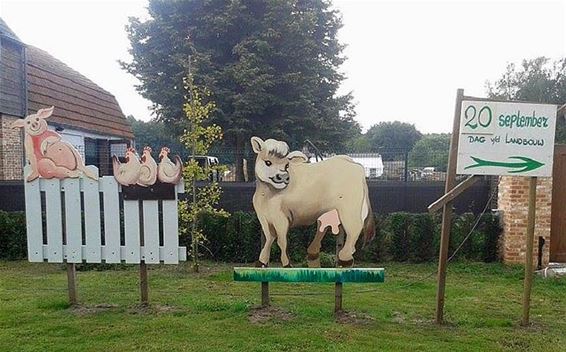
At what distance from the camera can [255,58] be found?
14430mm

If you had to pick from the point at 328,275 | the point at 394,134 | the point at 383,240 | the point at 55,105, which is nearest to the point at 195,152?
the point at 328,275

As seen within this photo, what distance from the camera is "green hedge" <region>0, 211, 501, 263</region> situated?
7.81 metres

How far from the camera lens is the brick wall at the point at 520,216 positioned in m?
7.21

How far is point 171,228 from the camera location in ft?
15.6

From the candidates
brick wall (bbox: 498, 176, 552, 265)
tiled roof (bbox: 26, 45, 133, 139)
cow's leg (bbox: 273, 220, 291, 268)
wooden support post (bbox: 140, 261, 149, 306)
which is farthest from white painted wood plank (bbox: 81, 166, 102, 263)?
tiled roof (bbox: 26, 45, 133, 139)

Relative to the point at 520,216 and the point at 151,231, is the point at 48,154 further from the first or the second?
the point at 520,216

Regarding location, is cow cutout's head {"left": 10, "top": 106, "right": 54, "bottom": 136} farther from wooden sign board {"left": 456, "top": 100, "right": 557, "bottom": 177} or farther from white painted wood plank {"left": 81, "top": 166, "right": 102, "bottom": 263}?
wooden sign board {"left": 456, "top": 100, "right": 557, "bottom": 177}

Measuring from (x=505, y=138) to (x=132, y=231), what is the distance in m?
3.98

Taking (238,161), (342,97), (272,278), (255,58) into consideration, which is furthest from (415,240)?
(342,97)

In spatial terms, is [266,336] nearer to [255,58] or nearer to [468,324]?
[468,324]

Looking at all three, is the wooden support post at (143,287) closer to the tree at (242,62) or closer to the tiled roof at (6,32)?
the tree at (242,62)

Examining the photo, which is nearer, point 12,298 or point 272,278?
point 272,278

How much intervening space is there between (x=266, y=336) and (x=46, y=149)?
3.02 meters

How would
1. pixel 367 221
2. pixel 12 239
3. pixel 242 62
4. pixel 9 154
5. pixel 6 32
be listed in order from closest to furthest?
pixel 367 221
pixel 12 239
pixel 9 154
pixel 6 32
pixel 242 62
